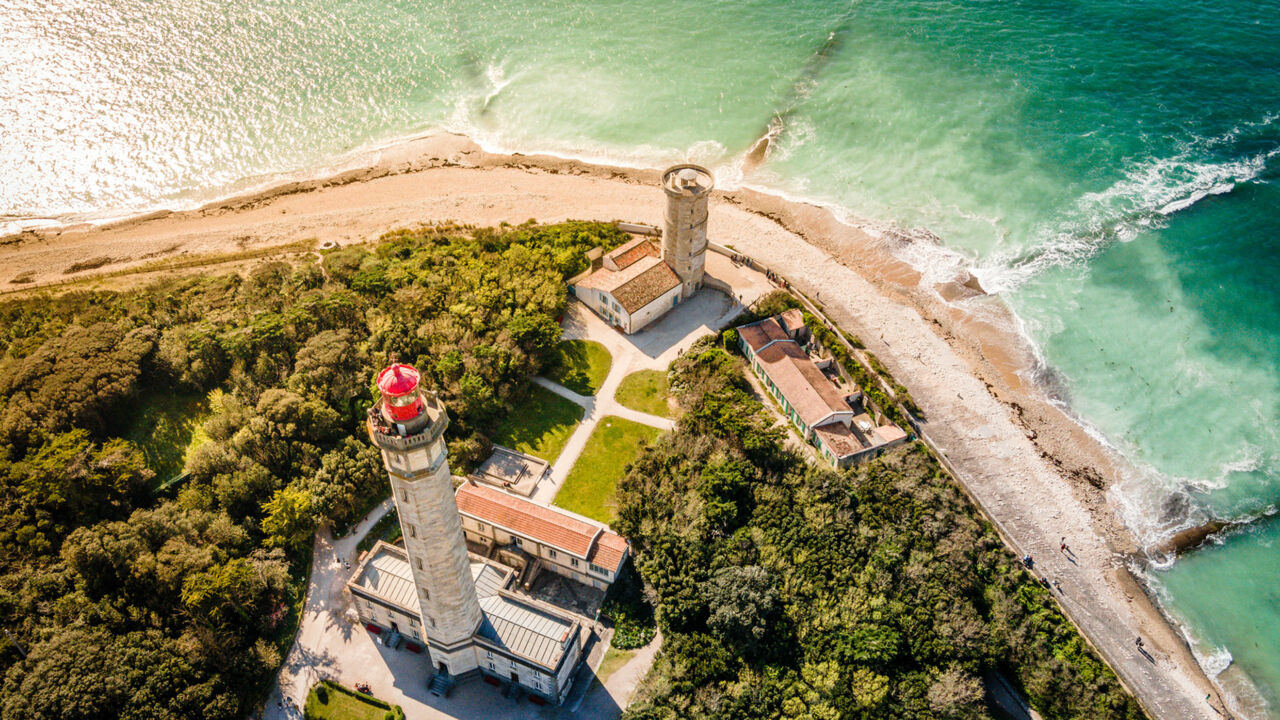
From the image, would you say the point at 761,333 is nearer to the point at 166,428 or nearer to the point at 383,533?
the point at 383,533

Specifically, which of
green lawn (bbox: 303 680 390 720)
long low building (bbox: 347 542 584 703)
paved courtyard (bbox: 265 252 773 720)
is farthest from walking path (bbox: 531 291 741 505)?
green lawn (bbox: 303 680 390 720)

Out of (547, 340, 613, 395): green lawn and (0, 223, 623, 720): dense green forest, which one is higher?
(547, 340, 613, 395): green lawn

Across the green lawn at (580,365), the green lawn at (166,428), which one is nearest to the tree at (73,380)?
the green lawn at (166,428)

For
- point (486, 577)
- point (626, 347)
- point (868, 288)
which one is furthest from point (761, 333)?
point (486, 577)

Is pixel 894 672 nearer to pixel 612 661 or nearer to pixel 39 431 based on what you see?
pixel 612 661

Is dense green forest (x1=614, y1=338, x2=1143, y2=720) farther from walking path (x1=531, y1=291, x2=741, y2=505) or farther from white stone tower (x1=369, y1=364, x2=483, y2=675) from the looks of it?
white stone tower (x1=369, y1=364, x2=483, y2=675)

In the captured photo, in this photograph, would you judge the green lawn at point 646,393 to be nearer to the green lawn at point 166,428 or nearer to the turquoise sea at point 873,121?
the turquoise sea at point 873,121
